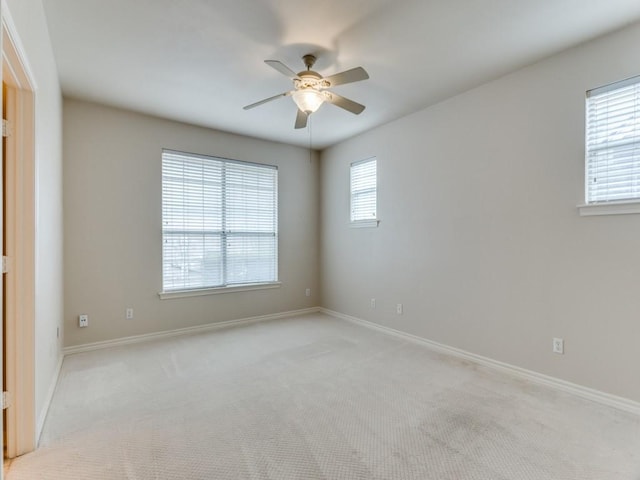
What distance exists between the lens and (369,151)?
452 centimetres

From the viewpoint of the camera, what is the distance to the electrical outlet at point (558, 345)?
8.79 ft

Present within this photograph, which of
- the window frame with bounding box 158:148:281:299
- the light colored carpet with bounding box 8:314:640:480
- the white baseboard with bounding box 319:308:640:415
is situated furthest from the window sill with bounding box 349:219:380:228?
the light colored carpet with bounding box 8:314:640:480

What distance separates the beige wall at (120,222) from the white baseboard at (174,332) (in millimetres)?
57

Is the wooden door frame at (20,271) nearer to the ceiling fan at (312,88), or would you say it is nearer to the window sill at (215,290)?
the ceiling fan at (312,88)

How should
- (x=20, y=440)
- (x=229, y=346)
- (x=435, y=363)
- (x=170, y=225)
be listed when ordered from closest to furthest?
(x=20, y=440) → (x=435, y=363) → (x=229, y=346) → (x=170, y=225)

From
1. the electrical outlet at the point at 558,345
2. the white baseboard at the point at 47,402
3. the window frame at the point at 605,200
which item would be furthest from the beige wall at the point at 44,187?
the electrical outlet at the point at 558,345

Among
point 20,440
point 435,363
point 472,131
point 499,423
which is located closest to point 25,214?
point 20,440

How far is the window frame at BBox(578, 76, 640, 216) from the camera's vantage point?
2.32 meters

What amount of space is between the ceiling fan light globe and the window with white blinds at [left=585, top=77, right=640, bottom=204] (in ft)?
6.88

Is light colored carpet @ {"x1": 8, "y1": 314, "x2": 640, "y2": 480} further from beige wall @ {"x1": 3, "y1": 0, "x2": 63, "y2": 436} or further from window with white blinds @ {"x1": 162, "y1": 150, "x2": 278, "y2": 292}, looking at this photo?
window with white blinds @ {"x1": 162, "y1": 150, "x2": 278, "y2": 292}

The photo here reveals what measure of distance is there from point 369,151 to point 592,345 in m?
3.17

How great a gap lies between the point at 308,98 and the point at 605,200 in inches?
94.2

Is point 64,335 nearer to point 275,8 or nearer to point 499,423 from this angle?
point 275,8

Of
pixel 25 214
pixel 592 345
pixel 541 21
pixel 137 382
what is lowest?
pixel 137 382
